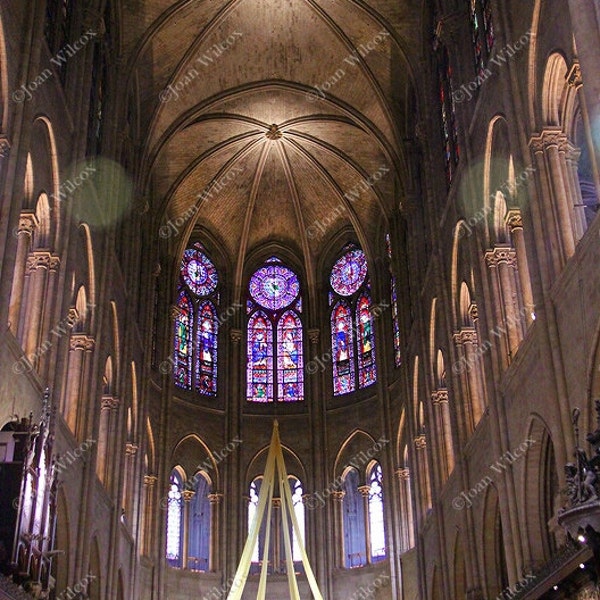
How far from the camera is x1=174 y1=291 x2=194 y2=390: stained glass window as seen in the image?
3744 centimetres

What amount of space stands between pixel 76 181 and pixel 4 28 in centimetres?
567

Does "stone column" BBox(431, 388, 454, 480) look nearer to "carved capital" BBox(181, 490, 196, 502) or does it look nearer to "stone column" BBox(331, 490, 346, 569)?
"stone column" BBox(331, 490, 346, 569)

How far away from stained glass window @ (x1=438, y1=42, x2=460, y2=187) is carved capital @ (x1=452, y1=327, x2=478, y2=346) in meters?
4.10

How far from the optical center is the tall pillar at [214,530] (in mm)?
34969

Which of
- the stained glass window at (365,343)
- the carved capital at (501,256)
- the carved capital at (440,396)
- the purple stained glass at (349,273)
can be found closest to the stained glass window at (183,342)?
the purple stained glass at (349,273)

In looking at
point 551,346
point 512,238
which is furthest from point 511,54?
point 551,346

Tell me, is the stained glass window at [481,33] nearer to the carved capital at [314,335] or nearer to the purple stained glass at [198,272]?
the carved capital at [314,335]

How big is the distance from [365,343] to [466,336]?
13.9 metres

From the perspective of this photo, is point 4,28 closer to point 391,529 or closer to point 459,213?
point 459,213

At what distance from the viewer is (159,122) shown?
3300 cm

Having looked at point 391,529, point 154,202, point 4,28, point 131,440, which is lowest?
point 391,529

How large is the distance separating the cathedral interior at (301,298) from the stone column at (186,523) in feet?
0.31

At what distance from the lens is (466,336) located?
976 inches

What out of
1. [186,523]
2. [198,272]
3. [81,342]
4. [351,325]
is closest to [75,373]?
[81,342]
